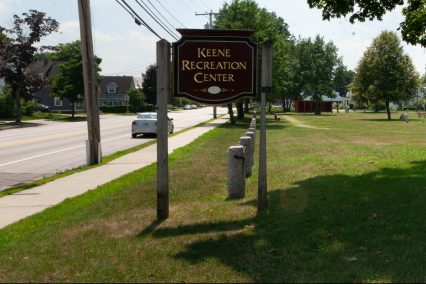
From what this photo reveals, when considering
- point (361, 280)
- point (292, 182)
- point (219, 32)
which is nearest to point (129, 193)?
point (292, 182)

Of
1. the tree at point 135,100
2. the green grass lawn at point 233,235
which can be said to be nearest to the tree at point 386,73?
the tree at point 135,100

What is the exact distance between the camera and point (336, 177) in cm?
1027

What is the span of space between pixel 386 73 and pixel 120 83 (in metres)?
65.9

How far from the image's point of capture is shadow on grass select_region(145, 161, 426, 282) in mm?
4762

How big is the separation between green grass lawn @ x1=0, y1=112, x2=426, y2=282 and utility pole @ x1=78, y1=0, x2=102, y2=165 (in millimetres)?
5444

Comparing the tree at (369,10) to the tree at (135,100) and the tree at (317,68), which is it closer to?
the tree at (317,68)

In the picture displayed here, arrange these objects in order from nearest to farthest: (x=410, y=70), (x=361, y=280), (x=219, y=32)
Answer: (x=361, y=280) → (x=219, y=32) → (x=410, y=70)

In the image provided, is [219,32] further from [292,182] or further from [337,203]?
[292,182]

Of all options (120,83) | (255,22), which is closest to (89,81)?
(255,22)

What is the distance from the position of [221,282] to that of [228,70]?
3480mm

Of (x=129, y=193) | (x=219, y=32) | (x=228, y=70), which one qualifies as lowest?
(x=129, y=193)

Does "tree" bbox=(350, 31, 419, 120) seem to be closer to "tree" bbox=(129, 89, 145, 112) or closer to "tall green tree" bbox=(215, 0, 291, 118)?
"tall green tree" bbox=(215, 0, 291, 118)

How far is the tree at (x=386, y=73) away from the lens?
5812 cm

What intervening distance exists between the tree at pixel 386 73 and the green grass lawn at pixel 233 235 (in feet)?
167
